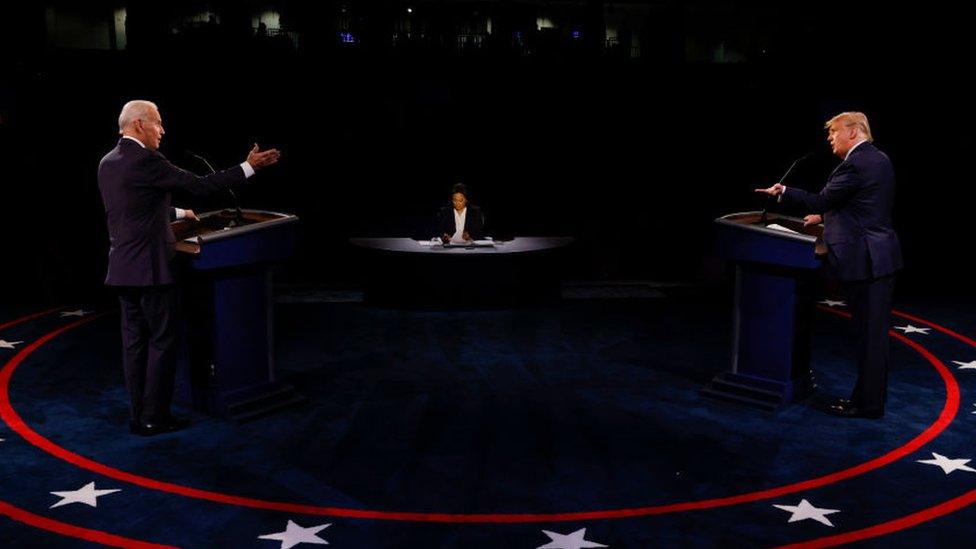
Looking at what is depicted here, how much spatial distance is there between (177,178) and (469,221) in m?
4.09

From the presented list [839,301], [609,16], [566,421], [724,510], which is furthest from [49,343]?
[609,16]

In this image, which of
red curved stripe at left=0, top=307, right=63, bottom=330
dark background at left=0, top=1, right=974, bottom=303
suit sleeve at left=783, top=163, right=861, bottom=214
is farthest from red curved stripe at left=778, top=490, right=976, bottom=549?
red curved stripe at left=0, top=307, right=63, bottom=330

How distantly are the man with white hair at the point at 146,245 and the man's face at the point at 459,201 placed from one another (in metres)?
3.55

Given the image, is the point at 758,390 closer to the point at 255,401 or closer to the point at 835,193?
the point at 835,193

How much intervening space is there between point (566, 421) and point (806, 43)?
8.30m

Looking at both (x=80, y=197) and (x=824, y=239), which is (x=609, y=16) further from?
(x=824, y=239)

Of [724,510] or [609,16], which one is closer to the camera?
[724,510]

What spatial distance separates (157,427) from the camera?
4711 mm

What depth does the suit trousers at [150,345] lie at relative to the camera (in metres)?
4.61

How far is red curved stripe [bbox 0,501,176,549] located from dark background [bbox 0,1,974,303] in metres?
5.48

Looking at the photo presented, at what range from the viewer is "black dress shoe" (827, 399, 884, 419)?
5.03 metres

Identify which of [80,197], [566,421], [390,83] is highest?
[390,83]

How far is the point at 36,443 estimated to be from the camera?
4.57m

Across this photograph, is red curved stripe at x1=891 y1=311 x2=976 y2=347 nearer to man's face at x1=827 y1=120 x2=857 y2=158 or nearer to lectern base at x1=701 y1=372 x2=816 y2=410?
→ lectern base at x1=701 y1=372 x2=816 y2=410
